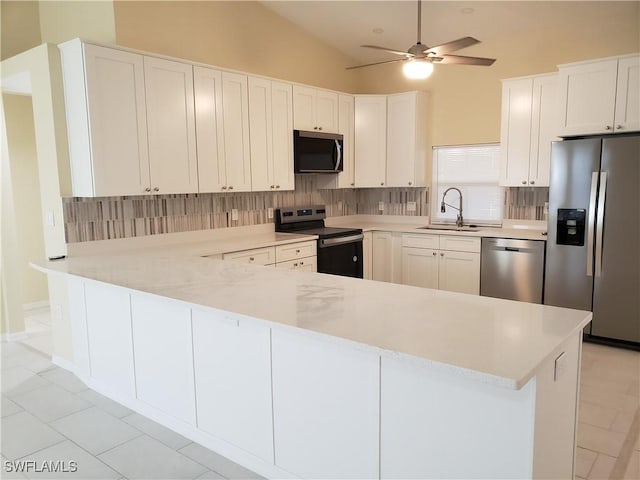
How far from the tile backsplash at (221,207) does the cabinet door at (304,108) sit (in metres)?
0.67

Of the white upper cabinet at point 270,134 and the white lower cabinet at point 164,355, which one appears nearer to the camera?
the white lower cabinet at point 164,355

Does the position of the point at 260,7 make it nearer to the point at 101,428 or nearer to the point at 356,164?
the point at 356,164

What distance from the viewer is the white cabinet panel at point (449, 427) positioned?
1514mm

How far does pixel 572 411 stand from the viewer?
1935 millimetres

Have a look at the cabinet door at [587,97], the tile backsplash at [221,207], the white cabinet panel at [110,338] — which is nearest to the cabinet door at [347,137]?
the tile backsplash at [221,207]

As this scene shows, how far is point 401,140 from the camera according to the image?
18.5ft

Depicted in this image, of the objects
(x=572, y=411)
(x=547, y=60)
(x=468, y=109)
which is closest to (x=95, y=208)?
(x=572, y=411)

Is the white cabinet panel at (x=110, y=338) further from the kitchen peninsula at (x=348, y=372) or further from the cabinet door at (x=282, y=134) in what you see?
the cabinet door at (x=282, y=134)

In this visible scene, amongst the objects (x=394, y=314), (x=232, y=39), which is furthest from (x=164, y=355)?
(x=232, y=39)

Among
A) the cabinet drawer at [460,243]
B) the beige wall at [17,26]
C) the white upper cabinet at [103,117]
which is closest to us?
the white upper cabinet at [103,117]

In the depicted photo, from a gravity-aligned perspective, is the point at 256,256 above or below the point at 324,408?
above

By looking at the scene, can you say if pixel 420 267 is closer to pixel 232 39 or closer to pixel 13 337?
pixel 232 39

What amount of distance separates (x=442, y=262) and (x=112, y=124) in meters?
3.48

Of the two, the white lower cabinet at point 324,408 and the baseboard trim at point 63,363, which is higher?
the white lower cabinet at point 324,408
